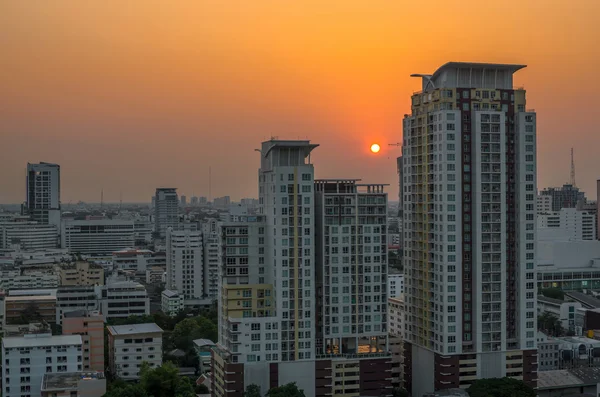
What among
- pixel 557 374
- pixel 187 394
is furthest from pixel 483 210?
pixel 187 394

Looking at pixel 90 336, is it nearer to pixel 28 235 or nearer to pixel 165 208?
pixel 28 235

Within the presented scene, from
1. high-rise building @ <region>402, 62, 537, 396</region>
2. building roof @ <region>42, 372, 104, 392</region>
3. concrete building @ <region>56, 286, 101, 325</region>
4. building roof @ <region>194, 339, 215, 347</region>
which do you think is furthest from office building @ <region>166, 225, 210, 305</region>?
high-rise building @ <region>402, 62, 537, 396</region>

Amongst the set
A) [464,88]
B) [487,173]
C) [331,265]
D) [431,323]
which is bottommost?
[431,323]

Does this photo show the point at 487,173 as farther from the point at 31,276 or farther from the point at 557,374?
the point at 31,276

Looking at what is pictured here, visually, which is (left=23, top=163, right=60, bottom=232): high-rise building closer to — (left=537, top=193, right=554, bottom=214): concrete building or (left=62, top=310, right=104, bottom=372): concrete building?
(left=537, top=193, right=554, bottom=214): concrete building

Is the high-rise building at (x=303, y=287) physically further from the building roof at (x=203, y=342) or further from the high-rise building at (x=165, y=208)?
the high-rise building at (x=165, y=208)

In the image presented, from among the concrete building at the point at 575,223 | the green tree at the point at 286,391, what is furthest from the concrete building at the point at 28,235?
the green tree at the point at 286,391

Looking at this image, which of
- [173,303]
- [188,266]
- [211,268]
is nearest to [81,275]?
[188,266]
